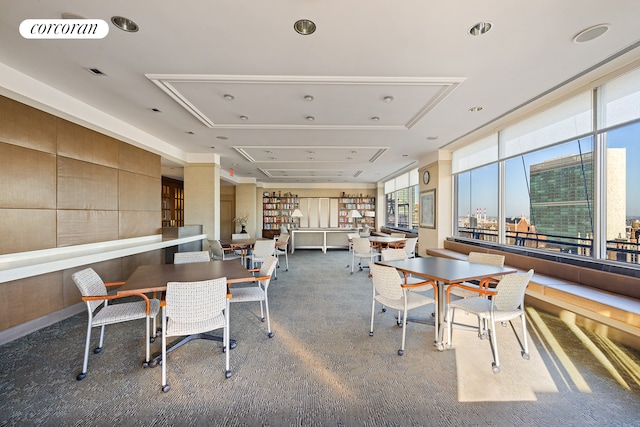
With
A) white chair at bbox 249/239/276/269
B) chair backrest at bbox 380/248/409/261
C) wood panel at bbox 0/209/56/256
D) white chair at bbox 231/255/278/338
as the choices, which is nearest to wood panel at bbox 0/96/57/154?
wood panel at bbox 0/209/56/256

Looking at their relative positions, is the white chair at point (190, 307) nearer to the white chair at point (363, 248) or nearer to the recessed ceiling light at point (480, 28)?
the recessed ceiling light at point (480, 28)

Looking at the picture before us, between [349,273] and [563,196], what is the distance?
411 centimetres

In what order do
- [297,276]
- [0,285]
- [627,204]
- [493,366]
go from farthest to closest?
[297,276] → [627,204] → [0,285] → [493,366]

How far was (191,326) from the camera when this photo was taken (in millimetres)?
2205

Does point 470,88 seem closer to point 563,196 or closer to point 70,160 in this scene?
point 563,196

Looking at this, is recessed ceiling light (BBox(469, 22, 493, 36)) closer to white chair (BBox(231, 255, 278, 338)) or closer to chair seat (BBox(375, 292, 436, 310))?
chair seat (BBox(375, 292, 436, 310))

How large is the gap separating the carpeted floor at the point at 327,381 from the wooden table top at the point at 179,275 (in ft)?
2.52

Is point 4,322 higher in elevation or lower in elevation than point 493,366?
higher

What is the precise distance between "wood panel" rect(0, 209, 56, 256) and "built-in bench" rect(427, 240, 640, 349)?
6415 mm

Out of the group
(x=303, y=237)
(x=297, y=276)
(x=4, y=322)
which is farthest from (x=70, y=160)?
(x=303, y=237)

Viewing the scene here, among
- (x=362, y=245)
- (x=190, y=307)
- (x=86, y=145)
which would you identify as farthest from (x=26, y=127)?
(x=362, y=245)

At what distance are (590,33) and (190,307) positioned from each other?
426cm

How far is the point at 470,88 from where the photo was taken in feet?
10.9

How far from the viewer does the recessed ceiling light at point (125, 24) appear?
217 cm
